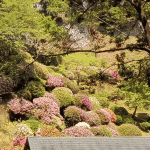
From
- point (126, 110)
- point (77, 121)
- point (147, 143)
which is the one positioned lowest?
point (126, 110)

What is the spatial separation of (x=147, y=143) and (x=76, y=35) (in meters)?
22.8

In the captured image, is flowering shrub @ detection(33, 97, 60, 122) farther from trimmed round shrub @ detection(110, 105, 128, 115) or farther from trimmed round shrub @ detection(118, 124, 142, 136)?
trimmed round shrub @ detection(110, 105, 128, 115)

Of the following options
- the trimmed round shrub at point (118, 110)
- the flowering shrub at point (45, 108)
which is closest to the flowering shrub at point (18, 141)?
the flowering shrub at point (45, 108)

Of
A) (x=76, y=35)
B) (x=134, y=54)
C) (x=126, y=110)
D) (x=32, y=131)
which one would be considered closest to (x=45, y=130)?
(x=32, y=131)

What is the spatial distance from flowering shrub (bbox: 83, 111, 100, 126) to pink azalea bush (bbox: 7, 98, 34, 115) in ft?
12.8

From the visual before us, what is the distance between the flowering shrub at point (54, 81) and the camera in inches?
622

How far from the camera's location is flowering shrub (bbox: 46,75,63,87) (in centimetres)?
1580

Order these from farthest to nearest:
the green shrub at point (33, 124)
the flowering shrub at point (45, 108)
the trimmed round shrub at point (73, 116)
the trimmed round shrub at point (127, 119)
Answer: the trimmed round shrub at point (127, 119)
the trimmed round shrub at point (73, 116)
the flowering shrub at point (45, 108)
the green shrub at point (33, 124)

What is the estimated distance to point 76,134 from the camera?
1059 centimetres

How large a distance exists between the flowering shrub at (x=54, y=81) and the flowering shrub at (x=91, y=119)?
3921 millimetres

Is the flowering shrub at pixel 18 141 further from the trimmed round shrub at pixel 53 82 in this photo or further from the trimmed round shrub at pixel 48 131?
the trimmed round shrub at pixel 53 82

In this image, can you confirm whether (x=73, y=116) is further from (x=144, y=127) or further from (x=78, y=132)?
(x=144, y=127)

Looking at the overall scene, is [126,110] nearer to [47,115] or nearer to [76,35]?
[47,115]

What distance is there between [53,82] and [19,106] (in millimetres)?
4417
